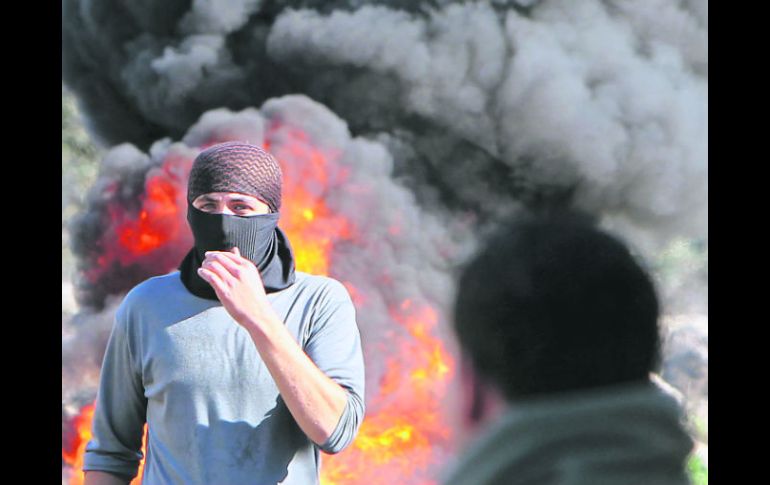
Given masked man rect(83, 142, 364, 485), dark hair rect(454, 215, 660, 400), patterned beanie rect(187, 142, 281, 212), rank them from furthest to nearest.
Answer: dark hair rect(454, 215, 660, 400) → patterned beanie rect(187, 142, 281, 212) → masked man rect(83, 142, 364, 485)

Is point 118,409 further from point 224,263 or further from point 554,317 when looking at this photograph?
point 554,317

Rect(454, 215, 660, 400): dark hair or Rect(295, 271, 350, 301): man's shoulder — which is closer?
Rect(295, 271, 350, 301): man's shoulder

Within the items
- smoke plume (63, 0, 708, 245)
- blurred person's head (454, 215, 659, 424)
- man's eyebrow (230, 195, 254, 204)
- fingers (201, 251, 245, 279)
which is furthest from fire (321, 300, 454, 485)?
fingers (201, 251, 245, 279)

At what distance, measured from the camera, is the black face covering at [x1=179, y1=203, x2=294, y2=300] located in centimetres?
220

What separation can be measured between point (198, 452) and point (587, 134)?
3036 mm

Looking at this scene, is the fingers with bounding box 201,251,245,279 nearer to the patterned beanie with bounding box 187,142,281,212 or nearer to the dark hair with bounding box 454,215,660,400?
the patterned beanie with bounding box 187,142,281,212

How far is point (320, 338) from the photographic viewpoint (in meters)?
2.14

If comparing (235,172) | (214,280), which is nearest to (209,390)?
(214,280)

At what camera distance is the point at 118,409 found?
2236 millimetres

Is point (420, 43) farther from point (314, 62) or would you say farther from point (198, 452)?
point (198, 452)

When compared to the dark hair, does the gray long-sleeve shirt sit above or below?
above

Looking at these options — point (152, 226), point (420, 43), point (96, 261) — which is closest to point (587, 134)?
point (420, 43)

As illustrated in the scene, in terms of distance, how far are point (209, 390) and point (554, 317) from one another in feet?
8.82

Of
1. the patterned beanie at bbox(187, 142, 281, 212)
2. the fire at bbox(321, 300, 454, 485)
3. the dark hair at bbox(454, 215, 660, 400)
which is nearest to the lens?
the patterned beanie at bbox(187, 142, 281, 212)
